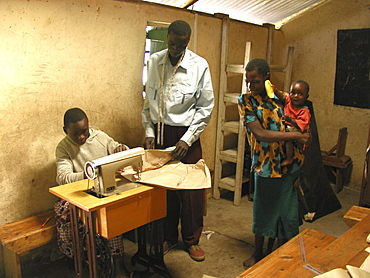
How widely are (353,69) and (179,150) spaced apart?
10.3 feet

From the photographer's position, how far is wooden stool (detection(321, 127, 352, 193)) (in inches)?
186

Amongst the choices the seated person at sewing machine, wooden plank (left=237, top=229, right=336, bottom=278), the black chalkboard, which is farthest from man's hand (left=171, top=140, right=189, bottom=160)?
the black chalkboard

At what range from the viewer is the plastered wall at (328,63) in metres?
4.73

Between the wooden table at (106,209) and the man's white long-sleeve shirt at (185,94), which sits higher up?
the man's white long-sleeve shirt at (185,94)

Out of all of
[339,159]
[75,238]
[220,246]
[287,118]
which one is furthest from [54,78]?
[339,159]

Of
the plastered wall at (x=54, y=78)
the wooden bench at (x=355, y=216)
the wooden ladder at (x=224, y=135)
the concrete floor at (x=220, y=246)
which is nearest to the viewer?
the wooden bench at (x=355, y=216)

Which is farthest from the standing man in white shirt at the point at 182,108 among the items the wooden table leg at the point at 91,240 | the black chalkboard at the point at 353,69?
the black chalkboard at the point at 353,69

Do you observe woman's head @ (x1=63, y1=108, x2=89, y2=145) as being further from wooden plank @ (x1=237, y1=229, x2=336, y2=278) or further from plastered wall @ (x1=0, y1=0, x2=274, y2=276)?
wooden plank @ (x1=237, y1=229, x2=336, y2=278)

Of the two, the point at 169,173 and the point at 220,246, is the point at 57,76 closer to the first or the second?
the point at 169,173

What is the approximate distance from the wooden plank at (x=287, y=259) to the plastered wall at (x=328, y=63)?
2.99m

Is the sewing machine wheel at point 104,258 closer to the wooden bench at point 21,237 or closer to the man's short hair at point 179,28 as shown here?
the wooden bench at point 21,237

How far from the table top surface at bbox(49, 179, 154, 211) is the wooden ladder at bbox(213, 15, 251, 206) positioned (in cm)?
207

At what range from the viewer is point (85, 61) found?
9.85 feet

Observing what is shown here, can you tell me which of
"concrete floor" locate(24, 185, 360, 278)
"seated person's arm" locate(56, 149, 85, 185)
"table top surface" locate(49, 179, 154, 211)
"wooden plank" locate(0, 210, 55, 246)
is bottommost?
"concrete floor" locate(24, 185, 360, 278)
